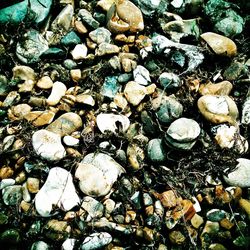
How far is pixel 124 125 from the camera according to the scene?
5.85 feet

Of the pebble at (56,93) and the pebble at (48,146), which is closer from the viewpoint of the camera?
the pebble at (48,146)

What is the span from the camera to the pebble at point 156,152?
5.63 ft

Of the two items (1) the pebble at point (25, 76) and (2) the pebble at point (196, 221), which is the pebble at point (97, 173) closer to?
(2) the pebble at point (196, 221)

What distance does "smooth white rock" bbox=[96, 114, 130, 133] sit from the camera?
5.79 ft

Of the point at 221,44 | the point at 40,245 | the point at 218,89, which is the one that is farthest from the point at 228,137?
the point at 40,245

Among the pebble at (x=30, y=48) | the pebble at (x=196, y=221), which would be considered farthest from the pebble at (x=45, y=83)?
the pebble at (x=196, y=221)

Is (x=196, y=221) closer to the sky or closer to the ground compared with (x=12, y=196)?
closer to the ground

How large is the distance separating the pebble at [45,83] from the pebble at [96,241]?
0.73m

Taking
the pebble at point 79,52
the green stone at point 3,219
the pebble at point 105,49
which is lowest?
the green stone at point 3,219

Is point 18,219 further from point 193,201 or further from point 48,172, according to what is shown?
point 193,201

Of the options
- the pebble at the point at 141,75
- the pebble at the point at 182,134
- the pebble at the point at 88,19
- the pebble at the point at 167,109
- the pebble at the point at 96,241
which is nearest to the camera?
the pebble at the point at 96,241

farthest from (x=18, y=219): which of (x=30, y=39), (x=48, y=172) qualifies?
(x=30, y=39)

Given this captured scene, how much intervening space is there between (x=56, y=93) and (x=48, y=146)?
29cm

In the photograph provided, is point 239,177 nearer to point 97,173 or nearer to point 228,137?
point 228,137
